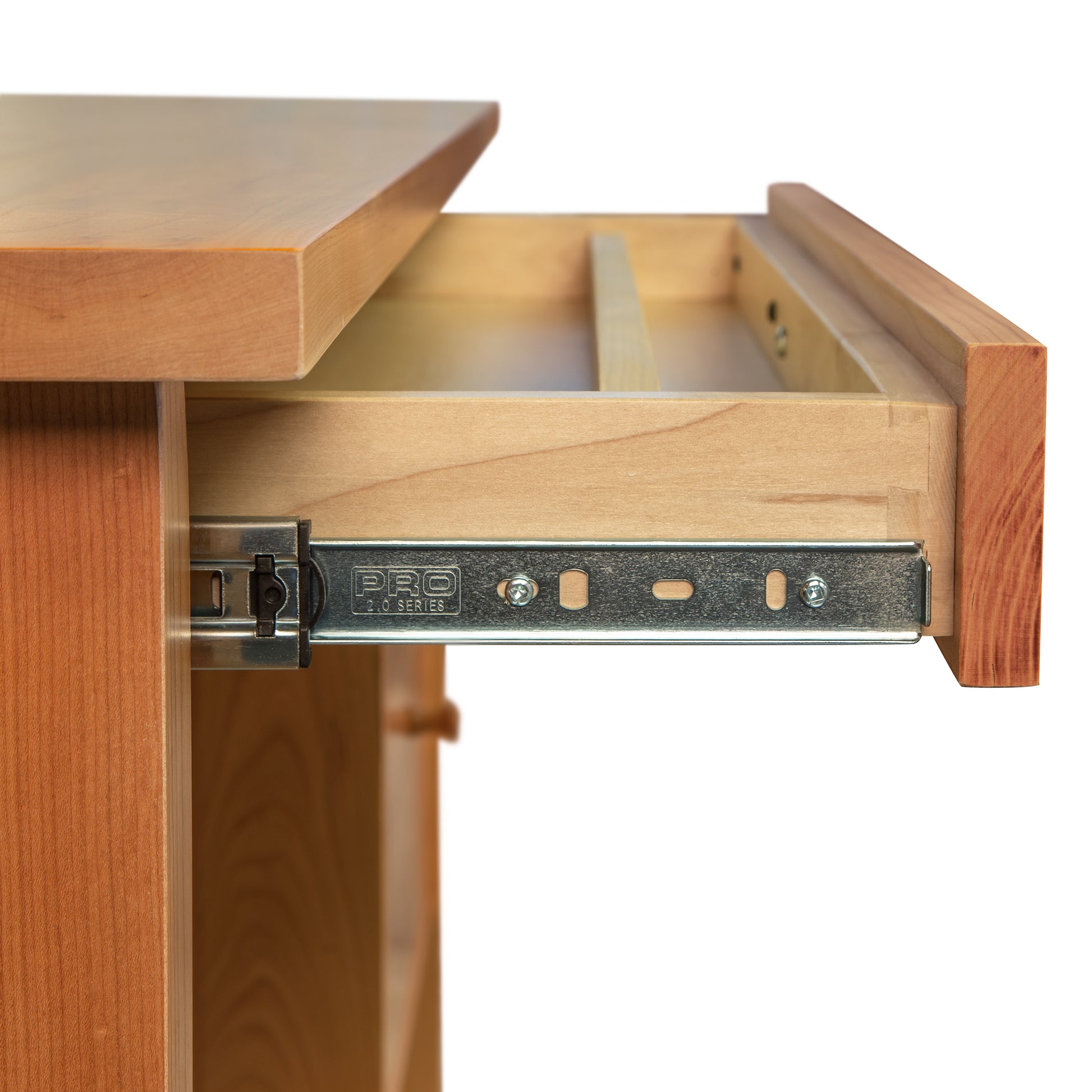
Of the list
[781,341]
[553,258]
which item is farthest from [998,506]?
[553,258]

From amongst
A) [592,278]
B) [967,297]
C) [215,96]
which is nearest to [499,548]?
[967,297]

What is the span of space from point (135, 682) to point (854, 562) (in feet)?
1.20

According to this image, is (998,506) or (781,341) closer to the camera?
(998,506)

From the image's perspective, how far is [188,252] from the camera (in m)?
0.67

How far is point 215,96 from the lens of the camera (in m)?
1.78

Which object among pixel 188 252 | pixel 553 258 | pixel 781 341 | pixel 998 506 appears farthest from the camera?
pixel 553 258

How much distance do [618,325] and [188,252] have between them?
0.56 metres

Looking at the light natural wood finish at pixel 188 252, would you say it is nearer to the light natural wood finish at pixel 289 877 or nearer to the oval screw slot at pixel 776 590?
the oval screw slot at pixel 776 590

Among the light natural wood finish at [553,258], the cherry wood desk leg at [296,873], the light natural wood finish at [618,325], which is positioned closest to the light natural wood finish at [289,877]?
the cherry wood desk leg at [296,873]

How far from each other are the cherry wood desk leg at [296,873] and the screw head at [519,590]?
51 centimetres

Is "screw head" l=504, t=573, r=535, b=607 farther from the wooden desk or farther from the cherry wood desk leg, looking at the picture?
the cherry wood desk leg

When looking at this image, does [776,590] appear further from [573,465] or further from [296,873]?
[296,873]

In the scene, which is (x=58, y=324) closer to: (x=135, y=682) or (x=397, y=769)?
(x=135, y=682)

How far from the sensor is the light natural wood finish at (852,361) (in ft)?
2.77
